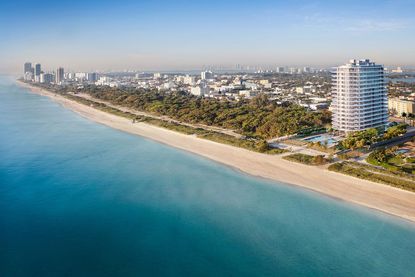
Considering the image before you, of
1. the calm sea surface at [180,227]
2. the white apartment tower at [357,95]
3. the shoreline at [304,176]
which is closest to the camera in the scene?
the calm sea surface at [180,227]

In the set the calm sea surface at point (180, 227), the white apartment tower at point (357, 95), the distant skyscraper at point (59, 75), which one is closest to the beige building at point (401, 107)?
the white apartment tower at point (357, 95)

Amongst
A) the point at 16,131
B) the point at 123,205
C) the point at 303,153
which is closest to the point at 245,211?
the point at 123,205

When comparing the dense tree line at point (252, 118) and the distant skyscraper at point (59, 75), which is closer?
the dense tree line at point (252, 118)

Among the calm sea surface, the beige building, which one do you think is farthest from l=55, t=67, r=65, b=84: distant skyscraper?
the calm sea surface

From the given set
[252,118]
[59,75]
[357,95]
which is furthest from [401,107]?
[59,75]

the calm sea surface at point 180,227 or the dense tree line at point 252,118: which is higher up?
the dense tree line at point 252,118

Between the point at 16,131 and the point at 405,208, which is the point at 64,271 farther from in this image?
the point at 16,131

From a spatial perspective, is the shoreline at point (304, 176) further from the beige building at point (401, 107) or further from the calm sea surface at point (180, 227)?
the beige building at point (401, 107)

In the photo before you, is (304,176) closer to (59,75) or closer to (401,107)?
(401,107)
